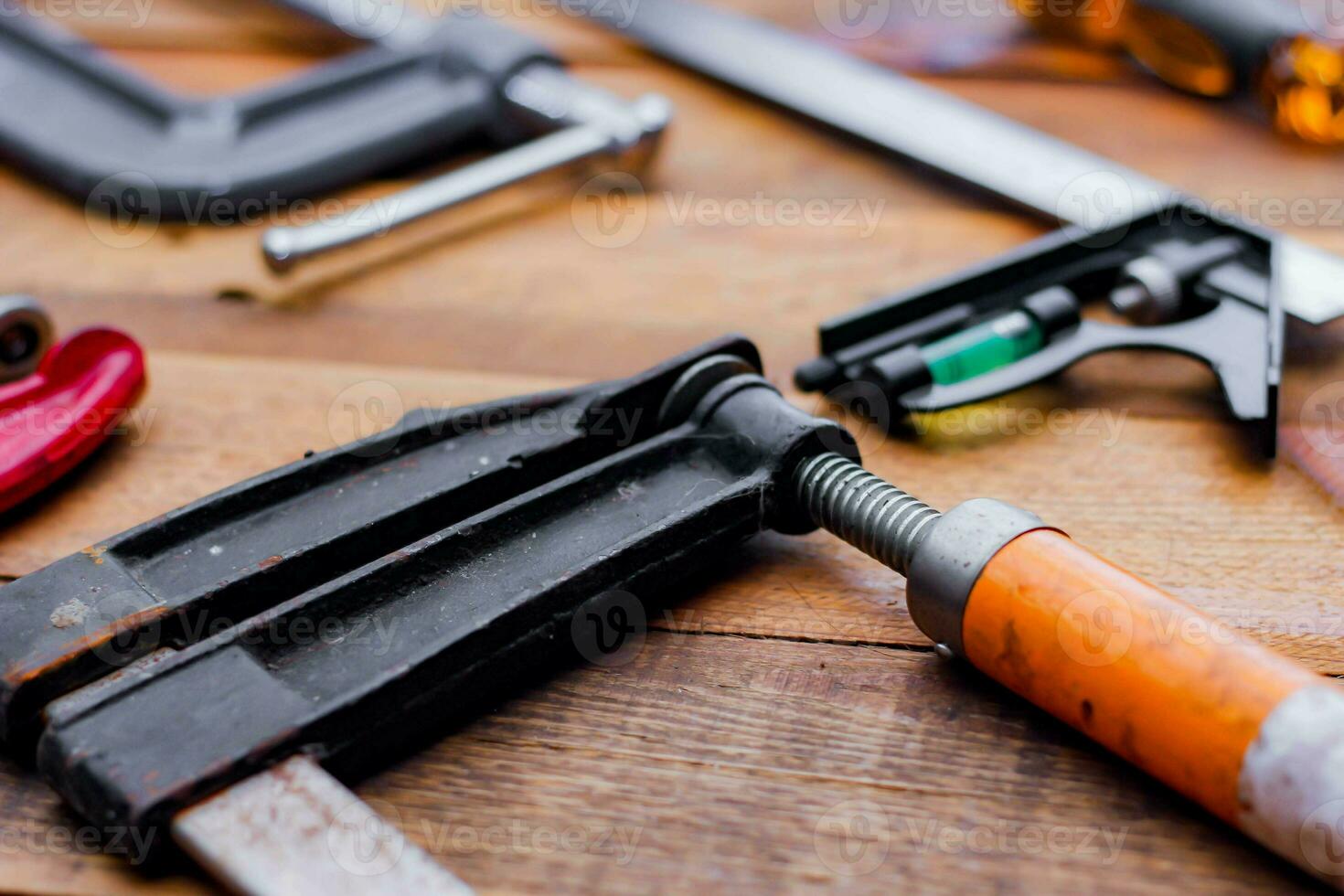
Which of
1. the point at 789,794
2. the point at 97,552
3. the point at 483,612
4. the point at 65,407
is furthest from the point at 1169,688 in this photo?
the point at 65,407

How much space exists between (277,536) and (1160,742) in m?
0.45

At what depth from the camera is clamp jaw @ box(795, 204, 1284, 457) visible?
2.72 ft

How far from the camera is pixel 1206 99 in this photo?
4.20 ft

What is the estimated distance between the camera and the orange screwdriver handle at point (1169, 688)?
1.65 feet

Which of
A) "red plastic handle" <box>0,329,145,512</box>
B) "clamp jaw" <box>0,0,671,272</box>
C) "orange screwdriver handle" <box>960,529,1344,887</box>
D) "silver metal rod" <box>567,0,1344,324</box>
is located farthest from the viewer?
"clamp jaw" <box>0,0,671,272</box>

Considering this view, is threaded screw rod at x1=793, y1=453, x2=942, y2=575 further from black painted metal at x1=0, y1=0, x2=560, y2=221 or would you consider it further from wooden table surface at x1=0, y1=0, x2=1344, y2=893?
black painted metal at x1=0, y1=0, x2=560, y2=221

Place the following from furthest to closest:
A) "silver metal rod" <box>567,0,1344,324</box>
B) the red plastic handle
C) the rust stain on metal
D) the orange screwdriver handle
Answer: "silver metal rod" <box>567,0,1344,324</box>
the red plastic handle
the rust stain on metal
the orange screwdriver handle

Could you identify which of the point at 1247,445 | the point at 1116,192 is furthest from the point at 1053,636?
the point at 1116,192

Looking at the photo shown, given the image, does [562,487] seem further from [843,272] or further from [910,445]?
[843,272]

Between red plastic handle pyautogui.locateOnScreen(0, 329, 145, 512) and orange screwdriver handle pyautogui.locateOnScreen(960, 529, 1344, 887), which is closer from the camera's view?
orange screwdriver handle pyautogui.locateOnScreen(960, 529, 1344, 887)

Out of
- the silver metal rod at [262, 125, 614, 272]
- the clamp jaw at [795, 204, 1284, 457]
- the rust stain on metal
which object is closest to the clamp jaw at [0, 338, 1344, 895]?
the rust stain on metal

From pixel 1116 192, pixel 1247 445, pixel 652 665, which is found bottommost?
pixel 652 665

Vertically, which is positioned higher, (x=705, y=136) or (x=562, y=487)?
(x=705, y=136)

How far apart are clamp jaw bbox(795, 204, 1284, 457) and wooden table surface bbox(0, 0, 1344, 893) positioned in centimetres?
3
